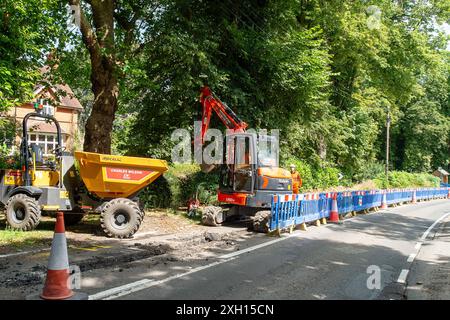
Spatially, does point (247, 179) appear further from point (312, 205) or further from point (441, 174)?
point (441, 174)

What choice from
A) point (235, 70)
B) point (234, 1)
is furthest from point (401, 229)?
point (234, 1)

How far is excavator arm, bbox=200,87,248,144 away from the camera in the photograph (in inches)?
549

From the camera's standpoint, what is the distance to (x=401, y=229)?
15055 millimetres

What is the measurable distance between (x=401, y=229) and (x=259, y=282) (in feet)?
32.1

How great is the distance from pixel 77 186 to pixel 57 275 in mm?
6185

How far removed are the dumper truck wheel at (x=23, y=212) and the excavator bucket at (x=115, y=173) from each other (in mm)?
1230

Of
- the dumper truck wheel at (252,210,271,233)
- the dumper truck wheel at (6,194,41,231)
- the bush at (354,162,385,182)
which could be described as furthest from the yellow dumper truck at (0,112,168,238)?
the bush at (354,162,385,182)

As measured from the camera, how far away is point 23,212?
10281mm

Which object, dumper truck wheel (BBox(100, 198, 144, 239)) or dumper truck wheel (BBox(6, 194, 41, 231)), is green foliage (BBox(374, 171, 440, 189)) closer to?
dumper truck wheel (BBox(100, 198, 144, 239))

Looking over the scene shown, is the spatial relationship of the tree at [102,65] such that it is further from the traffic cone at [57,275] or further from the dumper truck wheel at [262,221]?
the traffic cone at [57,275]

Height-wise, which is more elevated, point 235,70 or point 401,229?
point 235,70

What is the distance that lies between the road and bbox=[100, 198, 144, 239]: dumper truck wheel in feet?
7.76

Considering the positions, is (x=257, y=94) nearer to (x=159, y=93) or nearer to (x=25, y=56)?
(x=159, y=93)

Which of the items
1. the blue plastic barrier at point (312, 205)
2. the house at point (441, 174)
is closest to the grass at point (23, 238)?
the blue plastic barrier at point (312, 205)
